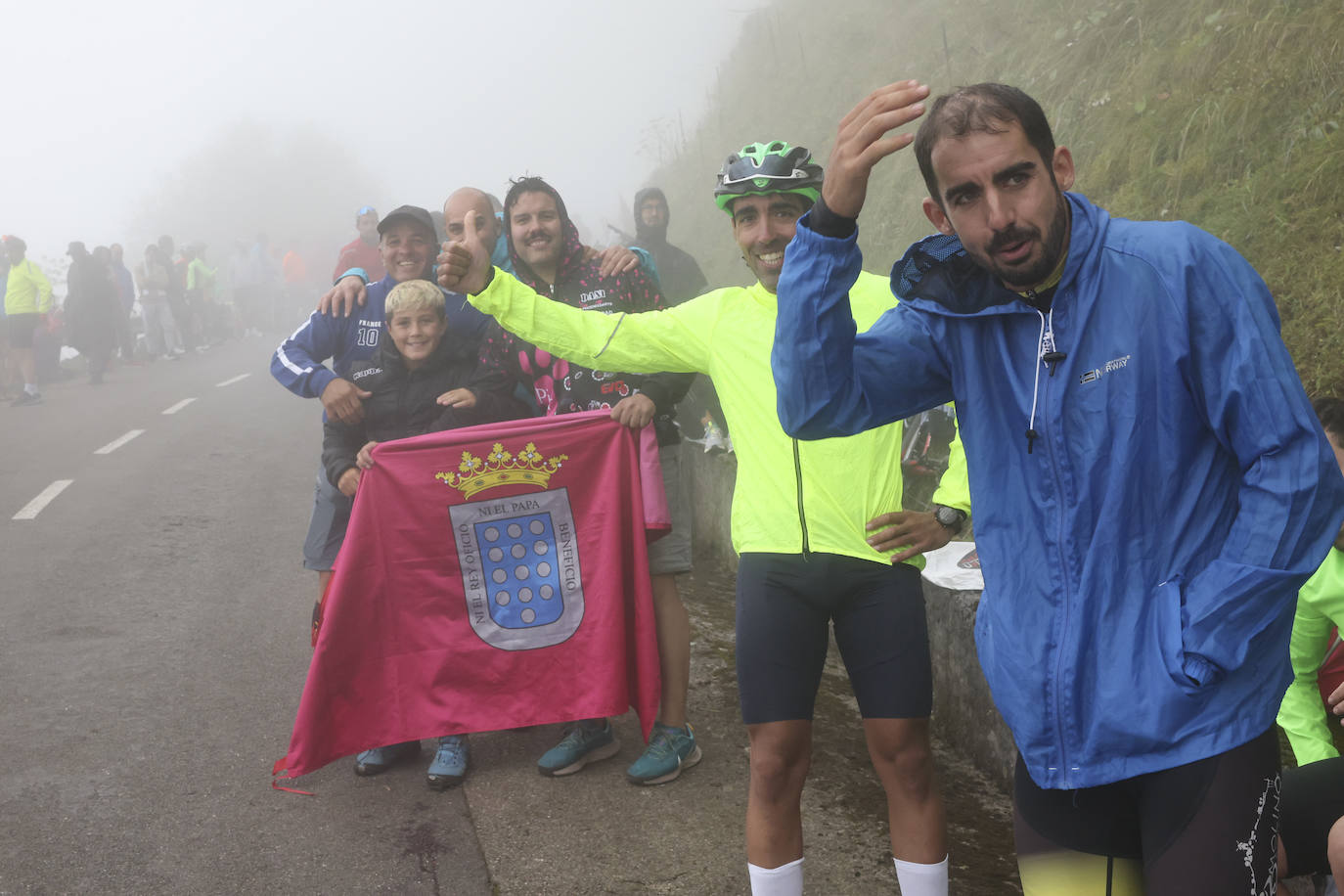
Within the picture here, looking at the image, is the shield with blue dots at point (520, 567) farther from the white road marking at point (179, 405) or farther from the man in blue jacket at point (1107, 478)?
the white road marking at point (179, 405)

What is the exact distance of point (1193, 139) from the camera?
7.18 m

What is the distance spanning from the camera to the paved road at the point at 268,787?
410cm

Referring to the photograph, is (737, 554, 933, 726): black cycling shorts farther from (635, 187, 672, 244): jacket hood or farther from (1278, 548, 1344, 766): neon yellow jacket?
(635, 187, 672, 244): jacket hood

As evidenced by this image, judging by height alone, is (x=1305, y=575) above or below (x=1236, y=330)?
below

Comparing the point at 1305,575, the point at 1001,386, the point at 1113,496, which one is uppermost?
the point at 1001,386

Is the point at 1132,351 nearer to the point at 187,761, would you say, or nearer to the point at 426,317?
the point at 426,317

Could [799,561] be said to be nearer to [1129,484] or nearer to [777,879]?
[777,879]

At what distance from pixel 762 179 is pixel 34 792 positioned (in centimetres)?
364

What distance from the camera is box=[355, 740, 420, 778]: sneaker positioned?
197 inches

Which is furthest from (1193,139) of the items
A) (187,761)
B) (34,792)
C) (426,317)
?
(34,792)

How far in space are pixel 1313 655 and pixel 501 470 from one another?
9.87 feet

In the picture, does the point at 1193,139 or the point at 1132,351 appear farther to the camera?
the point at 1193,139

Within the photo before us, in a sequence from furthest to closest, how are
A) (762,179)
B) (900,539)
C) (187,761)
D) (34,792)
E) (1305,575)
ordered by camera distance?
(187,761) → (34,792) → (762,179) → (900,539) → (1305,575)

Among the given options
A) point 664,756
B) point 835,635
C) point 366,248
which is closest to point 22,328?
point 366,248
